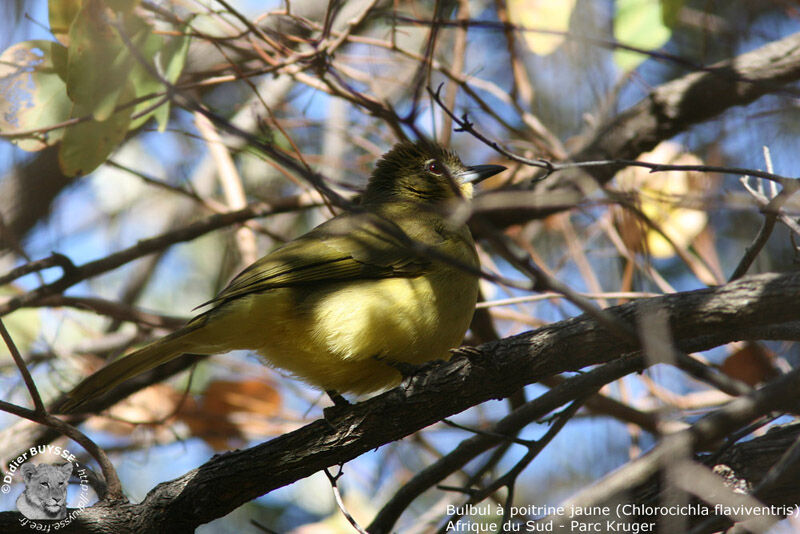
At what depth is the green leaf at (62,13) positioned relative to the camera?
338cm

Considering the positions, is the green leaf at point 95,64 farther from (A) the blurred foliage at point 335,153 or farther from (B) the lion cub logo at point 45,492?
(B) the lion cub logo at point 45,492

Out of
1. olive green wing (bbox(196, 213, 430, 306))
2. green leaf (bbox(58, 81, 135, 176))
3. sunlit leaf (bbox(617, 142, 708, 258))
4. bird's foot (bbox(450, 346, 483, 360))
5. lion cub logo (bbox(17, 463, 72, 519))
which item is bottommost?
lion cub logo (bbox(17, 463, 72, 519))

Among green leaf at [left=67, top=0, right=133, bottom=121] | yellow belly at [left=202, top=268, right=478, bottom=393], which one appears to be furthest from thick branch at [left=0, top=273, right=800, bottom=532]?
green leaf at [left=67, top=0, right=133, bottom=121]

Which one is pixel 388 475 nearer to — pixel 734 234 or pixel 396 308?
pixel 396 308

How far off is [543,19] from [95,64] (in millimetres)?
2582

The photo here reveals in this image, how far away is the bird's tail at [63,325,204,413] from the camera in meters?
3.65

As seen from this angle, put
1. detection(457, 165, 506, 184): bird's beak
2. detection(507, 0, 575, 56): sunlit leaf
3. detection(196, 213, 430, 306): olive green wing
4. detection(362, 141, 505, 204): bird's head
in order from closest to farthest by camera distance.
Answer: detection(196, 213, 430, 306): olive green wing < detection(507, 0, 575, 56): sunlit leaf < detection(457, 165, 506, 184): bird's beak < detection(362, 141, 505, 204): bird's head

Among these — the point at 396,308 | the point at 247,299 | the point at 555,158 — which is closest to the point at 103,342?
the point at 247,299

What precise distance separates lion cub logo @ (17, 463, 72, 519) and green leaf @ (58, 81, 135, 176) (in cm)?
143

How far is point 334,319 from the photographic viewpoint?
371 cm

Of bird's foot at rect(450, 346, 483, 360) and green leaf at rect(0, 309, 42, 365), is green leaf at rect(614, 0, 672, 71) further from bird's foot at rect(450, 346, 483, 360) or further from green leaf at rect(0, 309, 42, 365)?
green leaf at rect(0, 309, 42, 365)

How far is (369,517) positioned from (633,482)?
3.26 metres

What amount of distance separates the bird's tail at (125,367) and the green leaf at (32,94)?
1.15 m

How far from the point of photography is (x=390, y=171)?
529cm
